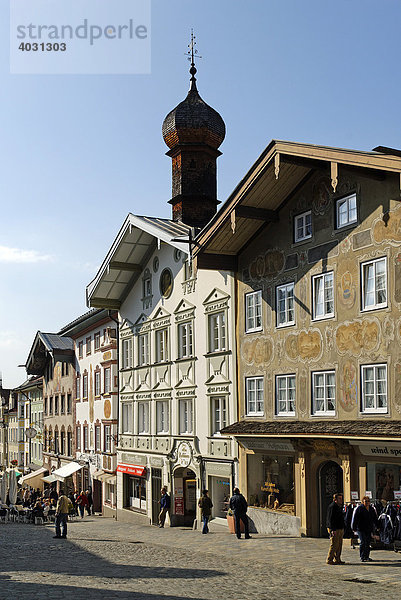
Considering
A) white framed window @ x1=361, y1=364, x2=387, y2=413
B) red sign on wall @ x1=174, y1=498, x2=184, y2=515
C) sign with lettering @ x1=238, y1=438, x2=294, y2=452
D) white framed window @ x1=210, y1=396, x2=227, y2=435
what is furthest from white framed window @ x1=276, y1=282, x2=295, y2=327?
red sign on wall @ x1=174, y1=498, x2=184, y2=515

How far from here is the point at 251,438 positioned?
83.9ft

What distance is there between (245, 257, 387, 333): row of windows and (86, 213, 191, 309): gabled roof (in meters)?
4.59

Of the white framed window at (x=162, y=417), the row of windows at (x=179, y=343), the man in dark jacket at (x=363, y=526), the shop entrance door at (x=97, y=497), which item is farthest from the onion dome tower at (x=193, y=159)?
the man in dark jacket at (x=363, y=526)

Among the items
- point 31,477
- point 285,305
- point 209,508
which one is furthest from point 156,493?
point 31,477

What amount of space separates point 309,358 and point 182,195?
599 inches

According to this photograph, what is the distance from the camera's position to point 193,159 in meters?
37.4

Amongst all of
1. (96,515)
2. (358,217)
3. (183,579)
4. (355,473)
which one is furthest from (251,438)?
(96,515)

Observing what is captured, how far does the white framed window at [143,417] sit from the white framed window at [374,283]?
16.7 m

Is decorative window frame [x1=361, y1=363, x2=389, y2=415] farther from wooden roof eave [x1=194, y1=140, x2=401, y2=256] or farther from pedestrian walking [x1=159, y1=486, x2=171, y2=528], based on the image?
pedestrian walking [x1=159, y1=486, x2=171, y2=528]

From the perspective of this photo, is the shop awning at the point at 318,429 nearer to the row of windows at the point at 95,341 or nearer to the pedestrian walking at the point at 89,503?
the row of windows at the point at 95,341

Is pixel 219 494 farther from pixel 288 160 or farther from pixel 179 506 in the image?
pixel 288 160

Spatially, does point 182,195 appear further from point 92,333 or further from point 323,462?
point 323,462

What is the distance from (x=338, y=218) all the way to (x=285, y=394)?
610 centimetres

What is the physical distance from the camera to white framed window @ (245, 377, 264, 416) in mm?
26406
